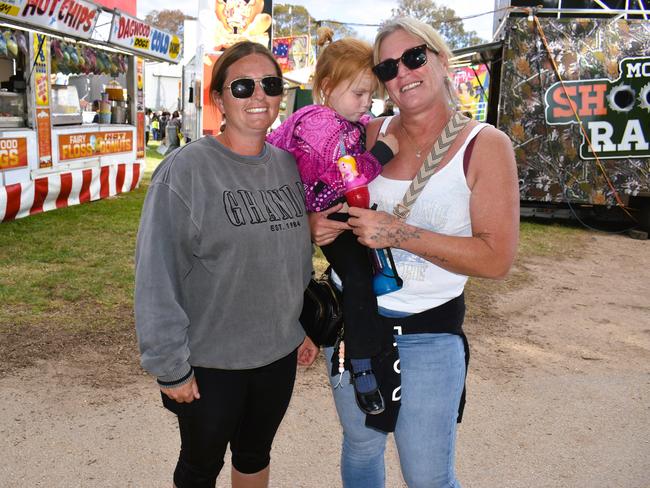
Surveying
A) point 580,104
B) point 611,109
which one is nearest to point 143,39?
point 580,104

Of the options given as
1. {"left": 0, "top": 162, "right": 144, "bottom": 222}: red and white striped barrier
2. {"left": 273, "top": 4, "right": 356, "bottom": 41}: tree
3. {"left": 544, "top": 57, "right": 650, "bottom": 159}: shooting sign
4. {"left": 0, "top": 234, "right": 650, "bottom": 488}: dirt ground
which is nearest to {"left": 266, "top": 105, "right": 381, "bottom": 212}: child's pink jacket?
{"left": 0, "top": 234, "right": 650, "bottom": 488}: dirt ground

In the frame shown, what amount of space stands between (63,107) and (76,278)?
6.07 metres

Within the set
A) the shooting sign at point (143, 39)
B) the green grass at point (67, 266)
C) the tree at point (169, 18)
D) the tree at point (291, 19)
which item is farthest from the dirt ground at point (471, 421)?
the tree at point (169, 18)

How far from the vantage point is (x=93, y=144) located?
35.4 feet

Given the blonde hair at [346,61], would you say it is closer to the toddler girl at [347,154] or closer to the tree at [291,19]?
the toddler girl at [347,154]

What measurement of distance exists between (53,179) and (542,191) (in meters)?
7.79

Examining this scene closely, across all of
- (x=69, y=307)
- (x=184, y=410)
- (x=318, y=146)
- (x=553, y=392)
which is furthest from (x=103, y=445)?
(x=553, y=392)

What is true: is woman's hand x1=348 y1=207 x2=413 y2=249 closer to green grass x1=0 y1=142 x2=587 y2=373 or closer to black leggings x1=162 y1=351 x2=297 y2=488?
black leggings x1=162 y1=351 x2=297 y2=488

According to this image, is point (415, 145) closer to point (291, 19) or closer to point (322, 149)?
point (322, 149)

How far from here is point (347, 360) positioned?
2.18m

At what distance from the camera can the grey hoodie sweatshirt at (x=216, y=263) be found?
6.13 ft

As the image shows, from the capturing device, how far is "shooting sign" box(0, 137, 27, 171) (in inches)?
325

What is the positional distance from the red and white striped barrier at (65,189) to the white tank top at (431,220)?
7.59 meters

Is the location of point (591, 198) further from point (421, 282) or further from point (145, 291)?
point (145, 291)
